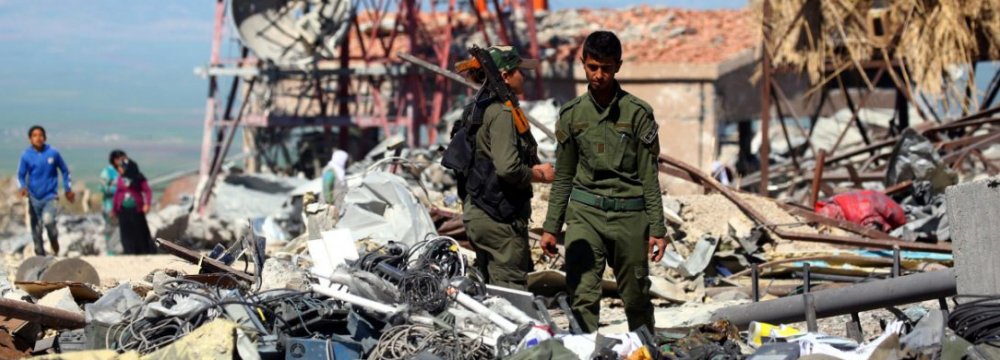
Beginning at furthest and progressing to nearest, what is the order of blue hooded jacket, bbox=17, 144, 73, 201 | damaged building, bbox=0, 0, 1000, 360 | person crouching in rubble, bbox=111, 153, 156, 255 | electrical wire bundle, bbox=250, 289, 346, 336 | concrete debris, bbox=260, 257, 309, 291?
person crouching in rubble, bbox=111, 153, 156, 255 → blue hooded jacket, bbox=17, 144, 73, 201 → concrete debris, bbox=260, 257, 309, 291 → electrical wire bundle, bbox=250, 289, 346, 336 → damaged building, bbox=0, 0, 1000, 360

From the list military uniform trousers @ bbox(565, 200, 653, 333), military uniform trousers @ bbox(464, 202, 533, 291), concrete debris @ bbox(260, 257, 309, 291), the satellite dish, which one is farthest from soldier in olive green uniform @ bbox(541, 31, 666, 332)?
the satellite dish

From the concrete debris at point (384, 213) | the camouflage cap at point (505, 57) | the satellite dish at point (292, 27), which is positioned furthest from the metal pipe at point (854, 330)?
the satellite dish at point (292, 27)

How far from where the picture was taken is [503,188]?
7.15m

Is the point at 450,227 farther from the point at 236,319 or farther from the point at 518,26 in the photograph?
the point at 518,26

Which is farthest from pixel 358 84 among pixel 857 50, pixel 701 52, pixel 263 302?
pixel 263 302

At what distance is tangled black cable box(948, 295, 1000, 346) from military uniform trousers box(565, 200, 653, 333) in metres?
1.47

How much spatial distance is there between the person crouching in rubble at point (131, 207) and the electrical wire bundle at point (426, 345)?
1019cm

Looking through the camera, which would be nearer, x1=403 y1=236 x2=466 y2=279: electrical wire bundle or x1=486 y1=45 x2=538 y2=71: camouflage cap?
x1=486 y1=45 x2=538 y2=71: camouflage cap

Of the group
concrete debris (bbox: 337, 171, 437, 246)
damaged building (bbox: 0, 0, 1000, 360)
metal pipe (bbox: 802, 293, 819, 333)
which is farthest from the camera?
concrete debris (bbox: 337, 171, 437, 246)

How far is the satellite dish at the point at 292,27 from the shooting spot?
77.3ft

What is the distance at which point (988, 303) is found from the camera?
6.12m

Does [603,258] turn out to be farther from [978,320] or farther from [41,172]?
[41,172]

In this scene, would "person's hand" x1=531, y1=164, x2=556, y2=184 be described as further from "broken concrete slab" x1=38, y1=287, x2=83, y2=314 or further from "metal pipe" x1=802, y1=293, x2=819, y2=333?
"broken concrete slab" x1=38, y1=287, x2=83, y2=314

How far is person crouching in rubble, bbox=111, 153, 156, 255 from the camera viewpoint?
15867 millimetres
